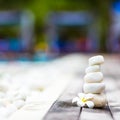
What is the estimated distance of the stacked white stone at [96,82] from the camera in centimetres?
287

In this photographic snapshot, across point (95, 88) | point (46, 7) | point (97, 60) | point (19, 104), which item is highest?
point (46, 7)

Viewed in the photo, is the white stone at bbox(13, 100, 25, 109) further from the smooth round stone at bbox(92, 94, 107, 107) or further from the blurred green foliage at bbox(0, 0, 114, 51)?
the blurred green foliage at bbox(0, 0, 114, 51)

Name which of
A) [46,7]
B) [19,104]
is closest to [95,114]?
[19,104]

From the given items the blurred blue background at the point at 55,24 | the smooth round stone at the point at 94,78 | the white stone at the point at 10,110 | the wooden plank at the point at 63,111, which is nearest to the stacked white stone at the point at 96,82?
the smooth round stone at the point at 94,78

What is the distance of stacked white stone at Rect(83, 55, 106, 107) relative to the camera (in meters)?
2.87

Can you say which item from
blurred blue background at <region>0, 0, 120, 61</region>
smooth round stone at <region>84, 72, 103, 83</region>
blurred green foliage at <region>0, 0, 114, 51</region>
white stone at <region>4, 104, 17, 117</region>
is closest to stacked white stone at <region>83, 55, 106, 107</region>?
smooth round stone at <region>84, 72, 103, 83</region>

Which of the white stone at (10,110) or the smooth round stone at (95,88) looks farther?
the smooth round stone at (95,88)

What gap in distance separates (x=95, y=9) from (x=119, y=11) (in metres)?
1.10

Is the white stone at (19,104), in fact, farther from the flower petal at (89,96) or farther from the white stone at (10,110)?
the flower petal at (89,96)

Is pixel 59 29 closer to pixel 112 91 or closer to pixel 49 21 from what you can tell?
Result: pixel 49 21

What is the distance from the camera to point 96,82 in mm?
2916

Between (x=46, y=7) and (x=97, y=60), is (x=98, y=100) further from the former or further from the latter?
(x=46, y=7)

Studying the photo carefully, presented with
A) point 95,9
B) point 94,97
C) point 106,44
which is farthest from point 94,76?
point 95,9

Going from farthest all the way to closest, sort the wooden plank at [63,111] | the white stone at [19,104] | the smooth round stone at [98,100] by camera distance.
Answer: the white stone at [19,104], the smooth round stone at [98,100], the wooden plank at [63,111]
